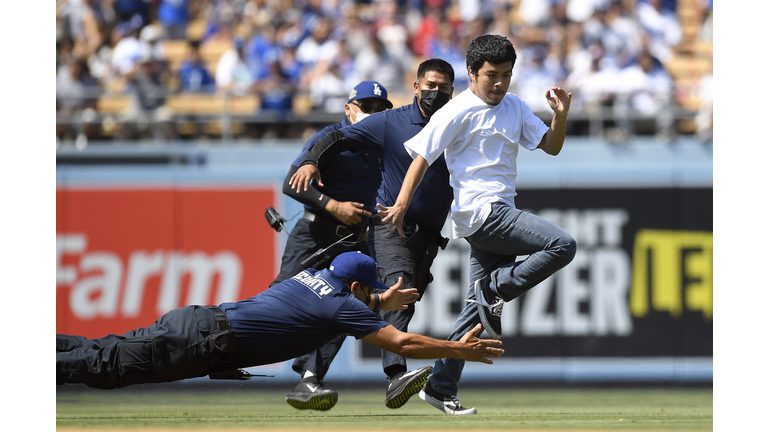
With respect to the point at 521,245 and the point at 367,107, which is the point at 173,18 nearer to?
the point at 367,107

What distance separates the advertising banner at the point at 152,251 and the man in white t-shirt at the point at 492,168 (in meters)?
5.40

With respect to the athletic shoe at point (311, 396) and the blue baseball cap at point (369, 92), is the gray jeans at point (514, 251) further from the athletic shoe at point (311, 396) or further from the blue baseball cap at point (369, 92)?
the blue baseball cap at point (369, 92)

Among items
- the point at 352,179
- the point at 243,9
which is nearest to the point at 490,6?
the point at 243,9

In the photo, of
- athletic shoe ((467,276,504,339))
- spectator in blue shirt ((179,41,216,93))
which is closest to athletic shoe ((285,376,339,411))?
athletic shoe ((467,276,504,339))

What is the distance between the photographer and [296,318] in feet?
17.9

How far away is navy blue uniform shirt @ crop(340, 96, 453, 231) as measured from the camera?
627cm

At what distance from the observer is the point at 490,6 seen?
46.1 feet

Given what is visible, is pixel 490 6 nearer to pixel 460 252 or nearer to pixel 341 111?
pixel 341 111

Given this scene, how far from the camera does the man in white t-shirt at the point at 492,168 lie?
555 centimetres

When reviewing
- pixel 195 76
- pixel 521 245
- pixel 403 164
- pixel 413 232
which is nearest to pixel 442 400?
pixel 413 232

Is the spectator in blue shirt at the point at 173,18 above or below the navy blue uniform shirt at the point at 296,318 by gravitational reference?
above

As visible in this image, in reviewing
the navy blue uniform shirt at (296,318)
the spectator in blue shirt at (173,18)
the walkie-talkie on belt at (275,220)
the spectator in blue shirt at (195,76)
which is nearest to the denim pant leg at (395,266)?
the navy blue uniform shirt at (296,318)

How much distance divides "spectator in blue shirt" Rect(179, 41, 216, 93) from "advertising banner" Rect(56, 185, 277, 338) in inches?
77.8

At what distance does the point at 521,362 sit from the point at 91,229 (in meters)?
5.22
